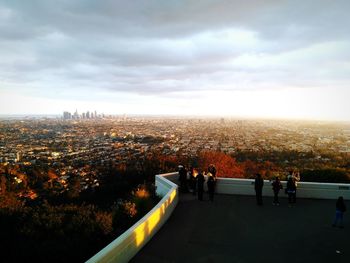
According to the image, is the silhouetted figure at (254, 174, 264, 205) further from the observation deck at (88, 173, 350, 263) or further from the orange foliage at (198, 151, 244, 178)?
the orange foliage at (198, 151, 244, 178)

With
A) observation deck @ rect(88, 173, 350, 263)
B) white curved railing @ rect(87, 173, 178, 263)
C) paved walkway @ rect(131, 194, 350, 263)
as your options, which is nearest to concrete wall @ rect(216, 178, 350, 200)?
observation deck @ rect(88, 173, 350, 263)

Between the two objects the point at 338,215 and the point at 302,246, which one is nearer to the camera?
the point at 302,246

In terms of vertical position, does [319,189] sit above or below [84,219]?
above

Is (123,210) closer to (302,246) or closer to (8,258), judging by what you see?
(8,258)

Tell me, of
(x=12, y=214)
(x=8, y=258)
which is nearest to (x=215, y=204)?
(x=8, y=258)

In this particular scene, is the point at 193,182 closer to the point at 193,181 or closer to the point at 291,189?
the point at 193,181

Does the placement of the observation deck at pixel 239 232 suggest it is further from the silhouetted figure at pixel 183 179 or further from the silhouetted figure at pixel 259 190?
the silhouetted figure at pixel 183 179

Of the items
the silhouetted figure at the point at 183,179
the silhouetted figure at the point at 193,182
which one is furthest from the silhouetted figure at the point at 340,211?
the silhouetted figure at the point at 183,179

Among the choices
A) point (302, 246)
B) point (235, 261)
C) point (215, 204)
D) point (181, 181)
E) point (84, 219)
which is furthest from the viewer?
A: point (181, 181)
